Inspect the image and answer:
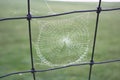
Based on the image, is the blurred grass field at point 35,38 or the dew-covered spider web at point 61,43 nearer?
the dew-covered spider web at point 61,43

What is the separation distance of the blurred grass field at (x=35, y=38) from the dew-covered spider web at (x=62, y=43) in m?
0.06

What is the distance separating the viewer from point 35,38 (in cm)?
210

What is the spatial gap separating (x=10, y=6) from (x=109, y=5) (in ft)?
2.68

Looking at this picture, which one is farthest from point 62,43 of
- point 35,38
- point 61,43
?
point 35,38

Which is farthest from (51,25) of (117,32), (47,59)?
(117,32)

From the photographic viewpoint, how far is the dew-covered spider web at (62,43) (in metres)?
1.57

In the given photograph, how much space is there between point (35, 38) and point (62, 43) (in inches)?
20.0

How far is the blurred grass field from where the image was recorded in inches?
69.6

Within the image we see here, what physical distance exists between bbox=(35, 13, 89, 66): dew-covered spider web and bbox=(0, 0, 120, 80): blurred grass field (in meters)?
0.06

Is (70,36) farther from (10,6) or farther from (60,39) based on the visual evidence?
(10,6)

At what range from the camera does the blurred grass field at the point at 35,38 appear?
→ 5.80 feet

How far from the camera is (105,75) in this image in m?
1.76

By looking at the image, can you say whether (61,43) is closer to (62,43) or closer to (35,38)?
(62,43)

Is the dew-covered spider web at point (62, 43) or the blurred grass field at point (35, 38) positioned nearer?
the dew-covered spider web at point (62, 43)
